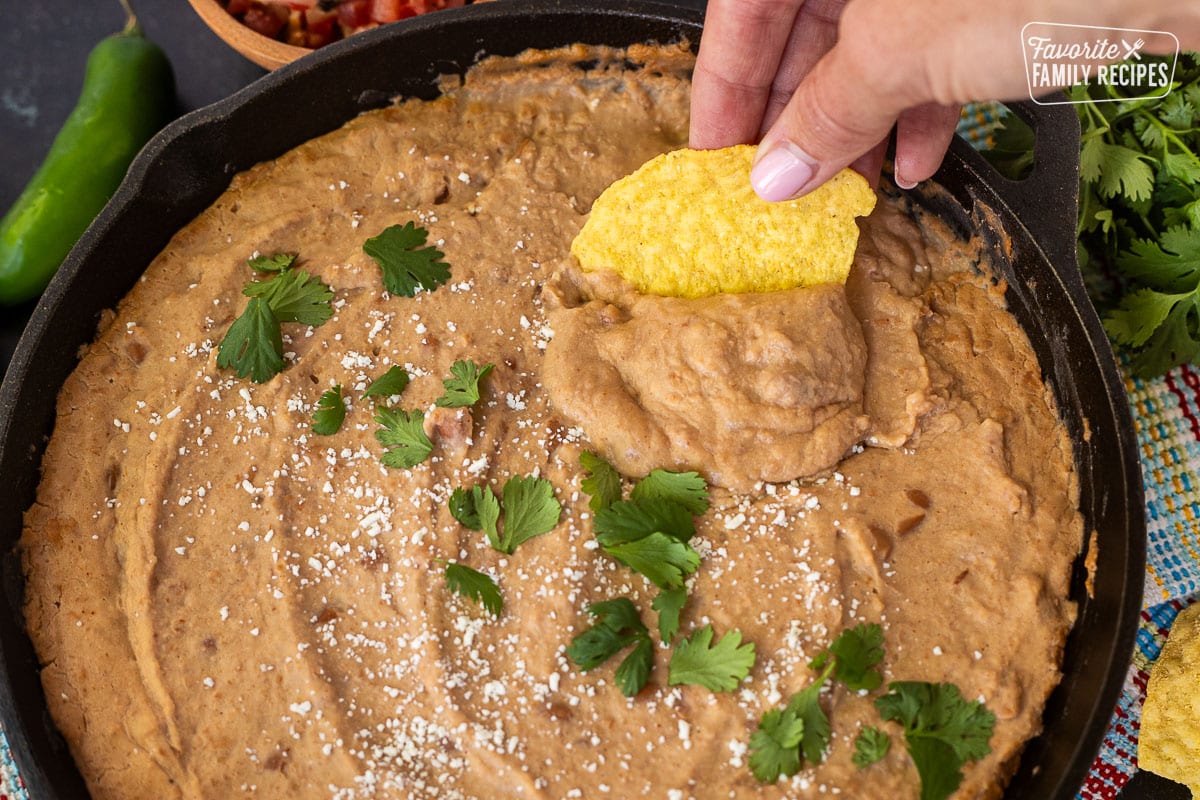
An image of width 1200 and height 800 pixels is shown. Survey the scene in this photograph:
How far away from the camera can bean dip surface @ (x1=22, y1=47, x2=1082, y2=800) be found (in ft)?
7.14

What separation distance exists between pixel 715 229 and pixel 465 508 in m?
0.87

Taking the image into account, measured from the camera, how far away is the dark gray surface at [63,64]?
323 cm

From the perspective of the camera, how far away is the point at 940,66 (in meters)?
1.82

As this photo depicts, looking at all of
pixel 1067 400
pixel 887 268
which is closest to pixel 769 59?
pixel 887 268

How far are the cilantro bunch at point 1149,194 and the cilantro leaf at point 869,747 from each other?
1448 mm

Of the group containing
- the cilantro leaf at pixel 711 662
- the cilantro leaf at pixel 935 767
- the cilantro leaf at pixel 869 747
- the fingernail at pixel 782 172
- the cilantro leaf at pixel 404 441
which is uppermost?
the fingernail at pixel 782 172

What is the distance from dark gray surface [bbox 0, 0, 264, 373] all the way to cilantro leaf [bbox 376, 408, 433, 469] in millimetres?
1548

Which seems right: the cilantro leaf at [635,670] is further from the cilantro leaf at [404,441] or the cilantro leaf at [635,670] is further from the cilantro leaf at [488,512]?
the cilantro leaf at [404,441]

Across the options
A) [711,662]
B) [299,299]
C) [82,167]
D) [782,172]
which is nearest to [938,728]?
[711,662]

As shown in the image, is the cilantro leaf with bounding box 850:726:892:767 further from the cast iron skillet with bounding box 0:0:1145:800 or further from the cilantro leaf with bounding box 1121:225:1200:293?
the cilantro leaf with bounding box 1121:225:1200:293

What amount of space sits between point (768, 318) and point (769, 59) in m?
0.65

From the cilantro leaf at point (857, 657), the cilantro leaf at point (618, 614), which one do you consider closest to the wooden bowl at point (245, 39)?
the cilantro leaf at point (618, 614)

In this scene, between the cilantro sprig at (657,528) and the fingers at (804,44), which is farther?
the fingers at (804,44)

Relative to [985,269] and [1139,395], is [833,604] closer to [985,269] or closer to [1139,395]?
[985,269]
